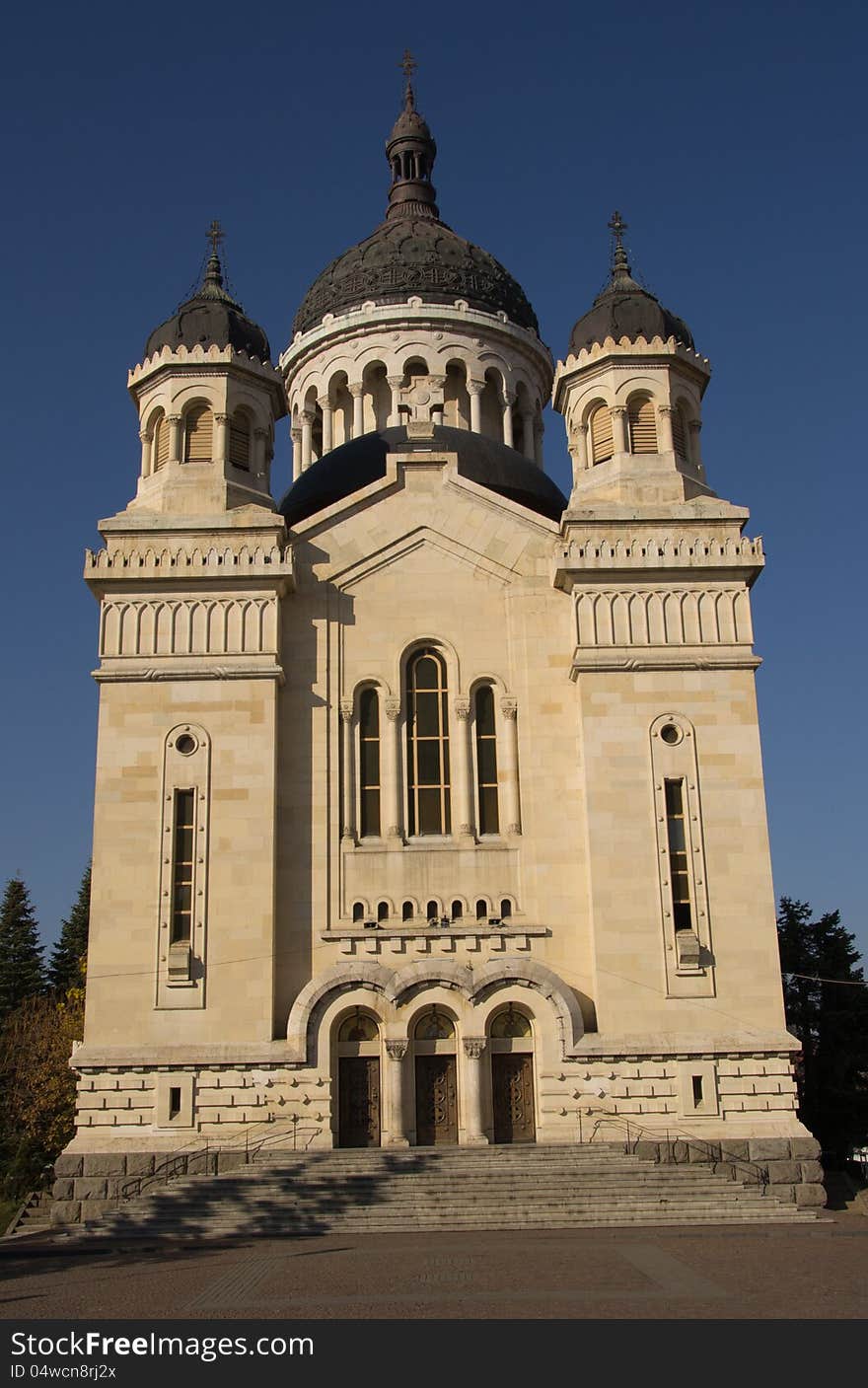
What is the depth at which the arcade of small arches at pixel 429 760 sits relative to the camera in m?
30.2

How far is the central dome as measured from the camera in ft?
149

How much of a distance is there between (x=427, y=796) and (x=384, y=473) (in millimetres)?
9886

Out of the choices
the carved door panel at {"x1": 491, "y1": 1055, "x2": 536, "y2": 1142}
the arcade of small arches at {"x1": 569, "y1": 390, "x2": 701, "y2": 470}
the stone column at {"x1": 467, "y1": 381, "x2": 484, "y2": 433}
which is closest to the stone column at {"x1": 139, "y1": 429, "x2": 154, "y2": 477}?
the arcade of small arches at {"x1": 569, "y1": 390, "x2": 701, "y2": 470}

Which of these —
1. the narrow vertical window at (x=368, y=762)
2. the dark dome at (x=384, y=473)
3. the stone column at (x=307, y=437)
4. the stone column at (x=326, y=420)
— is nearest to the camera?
the narrow vertical window at (x=368, y=762)

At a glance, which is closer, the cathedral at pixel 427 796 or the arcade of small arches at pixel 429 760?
the cathedral at pixel 427 796

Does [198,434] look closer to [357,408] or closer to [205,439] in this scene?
[205,439]

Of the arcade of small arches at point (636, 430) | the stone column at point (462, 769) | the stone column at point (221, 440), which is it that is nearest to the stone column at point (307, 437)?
the stone column at point (221, 440)

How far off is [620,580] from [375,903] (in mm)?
8881

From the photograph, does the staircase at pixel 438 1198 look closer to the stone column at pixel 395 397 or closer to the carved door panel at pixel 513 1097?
the carved door panel at pixel 513 1097

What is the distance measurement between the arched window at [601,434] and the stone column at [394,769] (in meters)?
7.92

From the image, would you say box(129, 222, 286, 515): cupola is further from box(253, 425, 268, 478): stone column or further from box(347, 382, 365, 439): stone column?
box(347, 382, 365, 439): stone column

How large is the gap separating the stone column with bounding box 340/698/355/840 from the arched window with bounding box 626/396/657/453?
9227mm

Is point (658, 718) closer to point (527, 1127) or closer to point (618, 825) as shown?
point (618, 825)

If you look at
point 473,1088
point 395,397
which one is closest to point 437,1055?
point 473,1088
